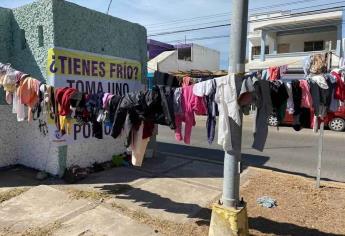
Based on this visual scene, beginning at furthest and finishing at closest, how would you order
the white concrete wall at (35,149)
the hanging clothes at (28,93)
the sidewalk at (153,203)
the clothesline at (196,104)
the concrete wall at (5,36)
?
the concrete wall at (5,36)
the white concrete wall at (35,149)
the hanging clothes at (28,93)
the sidewalk at (153,203)
the clothesline at (196,104)

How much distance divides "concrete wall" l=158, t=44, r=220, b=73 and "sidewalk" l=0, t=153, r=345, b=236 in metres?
21.9

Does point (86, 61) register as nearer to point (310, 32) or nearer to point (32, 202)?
point (32, 202)

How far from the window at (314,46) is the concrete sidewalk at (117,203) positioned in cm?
2169

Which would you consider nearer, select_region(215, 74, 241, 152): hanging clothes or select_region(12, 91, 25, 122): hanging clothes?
select_region(215, 74, 241, 152): hanging clothes

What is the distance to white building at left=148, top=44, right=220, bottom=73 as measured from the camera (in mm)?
29812

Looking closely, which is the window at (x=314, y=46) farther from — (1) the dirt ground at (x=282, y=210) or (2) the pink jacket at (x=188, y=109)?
(2) the pink jacket at (x=188, y=109)

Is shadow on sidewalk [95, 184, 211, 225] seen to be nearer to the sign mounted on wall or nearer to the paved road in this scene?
the sign mounted on wall

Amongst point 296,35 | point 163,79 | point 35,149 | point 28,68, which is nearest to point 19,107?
point 28,68

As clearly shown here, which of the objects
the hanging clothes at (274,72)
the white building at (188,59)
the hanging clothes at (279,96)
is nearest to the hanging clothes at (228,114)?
the hanging clothes at (279,96)

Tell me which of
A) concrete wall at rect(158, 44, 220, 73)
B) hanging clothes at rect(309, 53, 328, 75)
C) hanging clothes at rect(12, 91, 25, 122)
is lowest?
hanging clothes at rect(12, 91, 25, 122)

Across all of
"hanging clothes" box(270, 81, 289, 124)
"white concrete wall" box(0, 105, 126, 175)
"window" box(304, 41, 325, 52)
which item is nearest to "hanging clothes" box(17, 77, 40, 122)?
"white concrete wall" box(0, 105, 126, 175)

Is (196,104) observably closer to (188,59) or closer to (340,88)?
(340,88)

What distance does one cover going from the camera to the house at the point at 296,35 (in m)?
23.3

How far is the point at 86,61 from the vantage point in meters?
7.67
